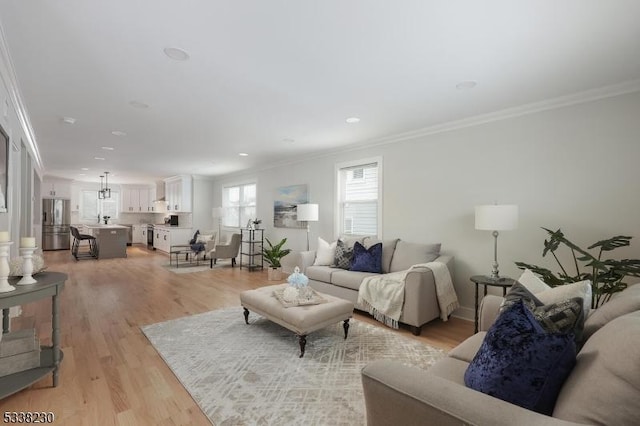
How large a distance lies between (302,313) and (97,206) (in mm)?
12009

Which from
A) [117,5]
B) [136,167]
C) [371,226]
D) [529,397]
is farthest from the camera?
[136,167]

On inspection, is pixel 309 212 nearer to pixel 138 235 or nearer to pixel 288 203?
pixel 288 203

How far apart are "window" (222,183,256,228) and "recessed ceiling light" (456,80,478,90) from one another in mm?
5710

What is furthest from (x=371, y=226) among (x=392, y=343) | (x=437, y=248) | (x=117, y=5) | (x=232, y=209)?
(x=232, y=209)

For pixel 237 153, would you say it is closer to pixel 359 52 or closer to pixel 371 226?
pixel 371 226

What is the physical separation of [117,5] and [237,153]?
13.5 ft

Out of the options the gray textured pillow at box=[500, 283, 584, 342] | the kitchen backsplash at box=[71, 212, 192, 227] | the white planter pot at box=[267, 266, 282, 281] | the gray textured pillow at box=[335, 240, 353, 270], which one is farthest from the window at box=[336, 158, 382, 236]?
the kitchen backsplash at box=[71, 212, 192, 227]

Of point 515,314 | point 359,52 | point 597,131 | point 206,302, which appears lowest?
point 206,302

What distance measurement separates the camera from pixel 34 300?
6.75 feet

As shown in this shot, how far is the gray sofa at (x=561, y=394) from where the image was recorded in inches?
34.3

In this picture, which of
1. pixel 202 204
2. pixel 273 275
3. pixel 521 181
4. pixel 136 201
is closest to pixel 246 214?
pixel 202 204

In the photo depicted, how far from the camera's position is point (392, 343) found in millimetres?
3008

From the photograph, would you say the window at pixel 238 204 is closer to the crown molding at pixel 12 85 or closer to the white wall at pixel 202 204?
the white wall at pixel 202 204

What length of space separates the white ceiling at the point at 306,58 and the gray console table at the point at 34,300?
1.67 metres
